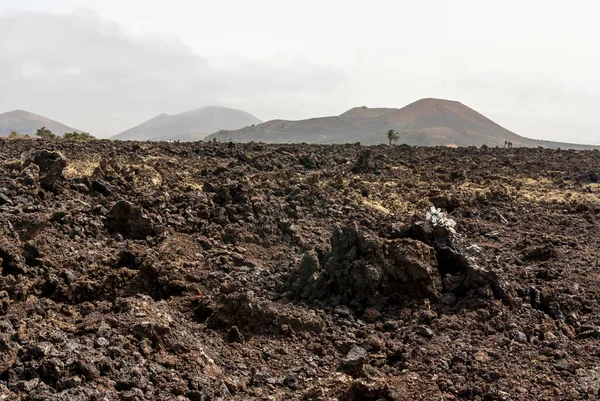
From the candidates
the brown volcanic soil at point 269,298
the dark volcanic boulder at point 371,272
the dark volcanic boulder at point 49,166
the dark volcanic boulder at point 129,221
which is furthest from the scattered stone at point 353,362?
the dark volcanic boulder at point 49,166

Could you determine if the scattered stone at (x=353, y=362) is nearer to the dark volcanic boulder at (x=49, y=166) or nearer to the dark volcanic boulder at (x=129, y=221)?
the dark volcanic boulder at (x=129, y=221)

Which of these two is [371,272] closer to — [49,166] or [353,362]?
[353,362]

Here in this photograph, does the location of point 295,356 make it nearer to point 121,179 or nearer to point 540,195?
point 121,179

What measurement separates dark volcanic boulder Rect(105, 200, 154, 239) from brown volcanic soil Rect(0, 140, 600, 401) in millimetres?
26

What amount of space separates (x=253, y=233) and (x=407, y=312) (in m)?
3.99

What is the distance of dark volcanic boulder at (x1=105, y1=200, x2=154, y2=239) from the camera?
29.4 ft

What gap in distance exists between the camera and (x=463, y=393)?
5.00m

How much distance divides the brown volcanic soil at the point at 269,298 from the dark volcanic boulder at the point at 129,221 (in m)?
0.03

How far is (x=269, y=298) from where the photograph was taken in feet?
24.0

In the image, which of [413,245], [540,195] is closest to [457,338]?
[413,245]

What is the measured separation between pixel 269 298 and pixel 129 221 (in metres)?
3.33

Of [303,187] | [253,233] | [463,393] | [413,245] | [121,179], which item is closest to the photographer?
[463,393]

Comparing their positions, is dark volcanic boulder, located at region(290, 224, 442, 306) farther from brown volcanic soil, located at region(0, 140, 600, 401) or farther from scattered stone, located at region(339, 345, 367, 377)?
scattered stone, located at region(339, 345, 367, 377)

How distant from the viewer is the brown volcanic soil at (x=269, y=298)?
4.96m
